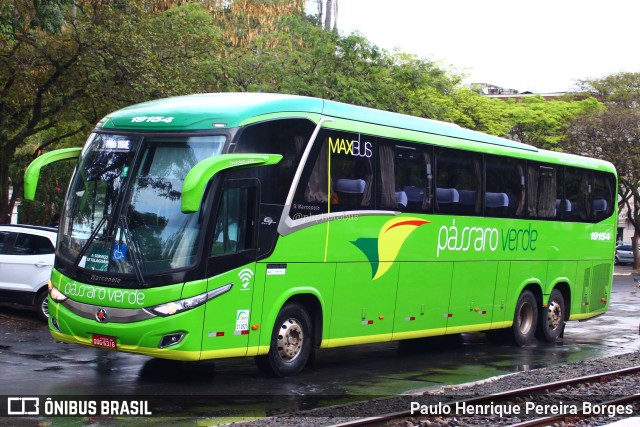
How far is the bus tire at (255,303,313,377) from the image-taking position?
12.1 m

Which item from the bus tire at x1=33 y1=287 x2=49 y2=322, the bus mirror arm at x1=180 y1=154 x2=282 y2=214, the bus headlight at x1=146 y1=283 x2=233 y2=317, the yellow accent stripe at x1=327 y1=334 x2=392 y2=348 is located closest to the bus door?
the bus headlight at x1=146 y1=283 x2=233 y2=317

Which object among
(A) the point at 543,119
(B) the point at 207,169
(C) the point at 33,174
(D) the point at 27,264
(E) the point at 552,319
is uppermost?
(A) the point at 543,119

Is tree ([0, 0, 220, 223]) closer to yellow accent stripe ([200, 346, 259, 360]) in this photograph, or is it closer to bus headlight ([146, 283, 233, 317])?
bus headlight ([146, 283, 233, 317])

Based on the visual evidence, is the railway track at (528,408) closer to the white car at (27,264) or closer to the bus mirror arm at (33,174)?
the bus mirror arm at (33,174)

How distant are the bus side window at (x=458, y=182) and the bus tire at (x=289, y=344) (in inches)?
144

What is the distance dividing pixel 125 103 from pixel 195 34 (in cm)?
296

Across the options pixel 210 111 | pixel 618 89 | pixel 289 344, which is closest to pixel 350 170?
pixel 210 111

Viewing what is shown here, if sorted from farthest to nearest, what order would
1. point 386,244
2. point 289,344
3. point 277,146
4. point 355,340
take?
point 386,244
point 355,340
point 289,344
point 277,146

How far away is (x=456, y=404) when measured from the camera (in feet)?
33.9

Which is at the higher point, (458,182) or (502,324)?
(458,182)

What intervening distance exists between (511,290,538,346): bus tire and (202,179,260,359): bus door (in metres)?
7.93

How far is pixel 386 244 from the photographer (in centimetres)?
1377

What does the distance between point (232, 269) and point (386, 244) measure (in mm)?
3320

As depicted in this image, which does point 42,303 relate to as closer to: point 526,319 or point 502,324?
point 502,324
